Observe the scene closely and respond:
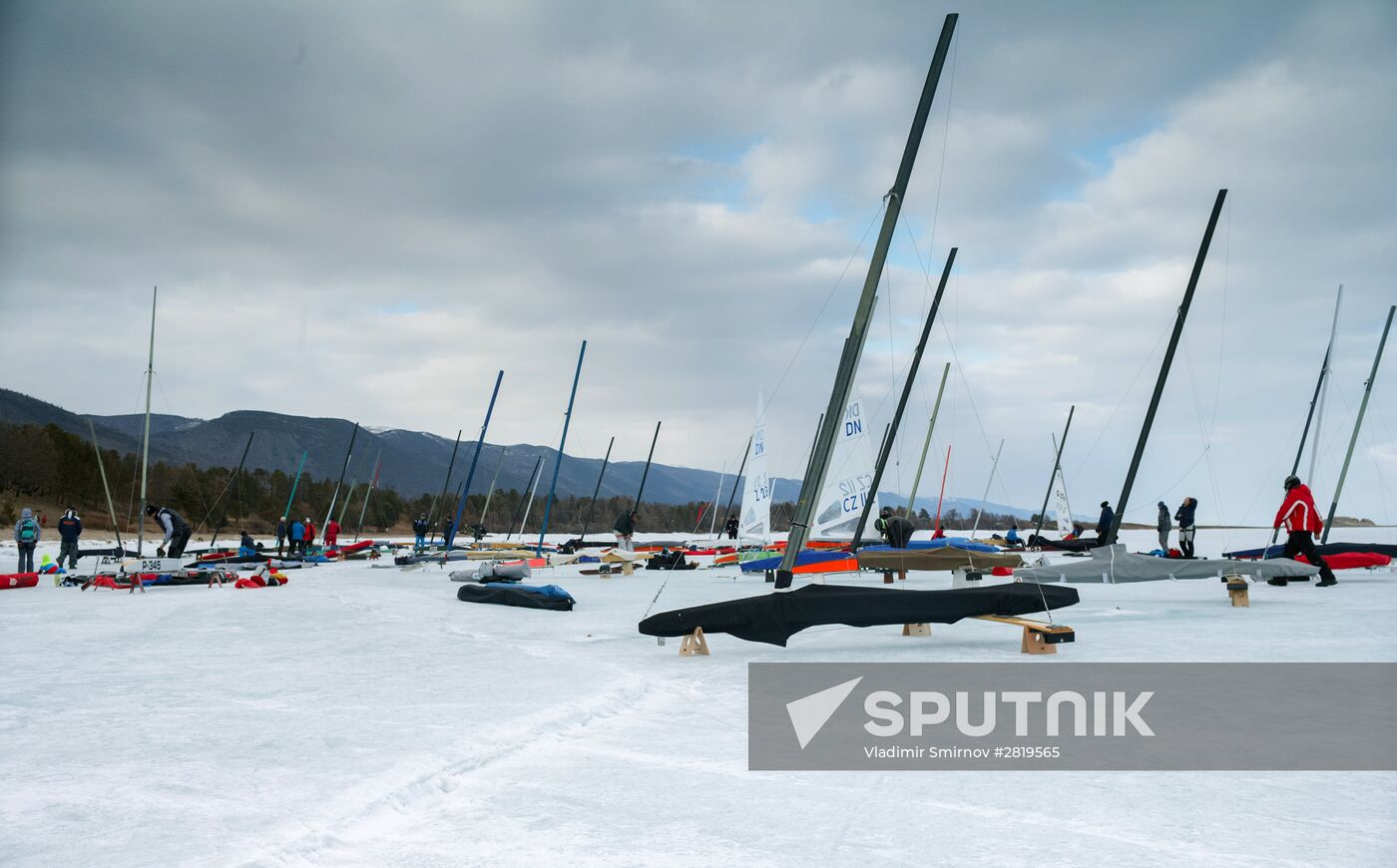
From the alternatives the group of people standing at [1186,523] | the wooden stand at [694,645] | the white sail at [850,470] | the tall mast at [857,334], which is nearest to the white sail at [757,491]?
the white sail at [850,470]

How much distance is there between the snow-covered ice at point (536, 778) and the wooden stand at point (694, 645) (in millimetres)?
129

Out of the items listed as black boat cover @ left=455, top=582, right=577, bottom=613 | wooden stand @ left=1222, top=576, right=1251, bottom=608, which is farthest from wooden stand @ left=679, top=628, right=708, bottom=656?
wooden stand @ left=1222, top=576, right=1251, bottom=608

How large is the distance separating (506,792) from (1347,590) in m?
14.2

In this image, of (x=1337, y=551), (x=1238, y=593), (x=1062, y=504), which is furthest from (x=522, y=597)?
(x=1062, y=504)

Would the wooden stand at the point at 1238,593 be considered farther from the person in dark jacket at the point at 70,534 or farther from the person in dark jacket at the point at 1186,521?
the person in dark jacket at the point at 70,534

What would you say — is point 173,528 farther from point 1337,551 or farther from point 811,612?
point 1337,551

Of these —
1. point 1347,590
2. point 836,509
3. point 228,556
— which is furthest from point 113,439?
point 1347,590

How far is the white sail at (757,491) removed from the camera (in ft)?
80.4

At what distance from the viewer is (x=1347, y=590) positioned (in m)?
13.4

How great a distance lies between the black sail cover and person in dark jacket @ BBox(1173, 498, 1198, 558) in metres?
15.1

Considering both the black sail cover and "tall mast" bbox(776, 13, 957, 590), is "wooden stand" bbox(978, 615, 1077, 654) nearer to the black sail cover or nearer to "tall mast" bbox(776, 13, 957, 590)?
the black sail cover

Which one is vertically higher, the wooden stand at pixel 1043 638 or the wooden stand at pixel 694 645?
the wooden stand at pixel 1043 638

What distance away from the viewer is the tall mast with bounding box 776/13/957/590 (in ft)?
33.9

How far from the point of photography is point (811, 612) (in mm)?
7742
